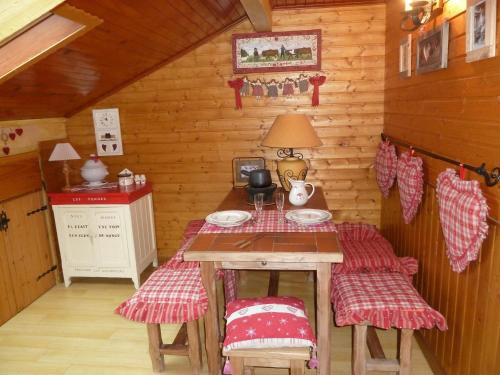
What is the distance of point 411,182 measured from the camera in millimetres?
2369

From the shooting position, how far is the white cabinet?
A: 332 cm

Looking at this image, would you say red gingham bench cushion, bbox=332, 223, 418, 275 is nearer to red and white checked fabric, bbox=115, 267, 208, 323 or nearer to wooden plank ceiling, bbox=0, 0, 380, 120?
red and white checked fabric, bbox=115, 267, 208, 323

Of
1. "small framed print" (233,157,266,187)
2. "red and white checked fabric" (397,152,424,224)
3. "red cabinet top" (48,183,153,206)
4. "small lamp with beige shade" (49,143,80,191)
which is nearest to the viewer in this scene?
"red and white checked fabric" (397,152,424,224)

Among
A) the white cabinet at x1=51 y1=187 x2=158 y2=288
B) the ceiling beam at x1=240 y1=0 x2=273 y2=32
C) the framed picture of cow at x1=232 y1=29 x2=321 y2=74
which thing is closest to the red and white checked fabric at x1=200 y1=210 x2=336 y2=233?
the white cabinet at x1=51 y1=187 x2=158 y2=288

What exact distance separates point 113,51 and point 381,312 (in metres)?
2.49

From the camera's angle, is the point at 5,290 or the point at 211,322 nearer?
the point at 211,322

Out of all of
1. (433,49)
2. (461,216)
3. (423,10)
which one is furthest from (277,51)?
(461,216)

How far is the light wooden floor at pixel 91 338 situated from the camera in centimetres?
238

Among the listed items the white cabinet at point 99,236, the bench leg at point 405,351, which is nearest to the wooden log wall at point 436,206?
the bench leg at point 405,351

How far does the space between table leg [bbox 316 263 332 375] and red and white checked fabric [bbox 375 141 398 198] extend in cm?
138

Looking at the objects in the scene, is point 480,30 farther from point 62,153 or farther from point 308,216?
point 62,153

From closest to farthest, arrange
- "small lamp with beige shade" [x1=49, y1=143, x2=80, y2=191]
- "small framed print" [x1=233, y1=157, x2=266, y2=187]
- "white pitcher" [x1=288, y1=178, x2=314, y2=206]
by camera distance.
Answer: "white pitcher" [x1=288, y1=178, x2=314, y2=206] → "small lamp with beige shade" [x1=49, y1=143, x2=80, y2=191] → "small framed print" [x1=233, y1=157, x2=266, y2=187]

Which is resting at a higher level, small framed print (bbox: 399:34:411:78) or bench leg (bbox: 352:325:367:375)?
small framed print (bbox: 399:34:411:78)

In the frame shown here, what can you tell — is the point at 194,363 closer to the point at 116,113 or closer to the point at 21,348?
the point at 21,348
